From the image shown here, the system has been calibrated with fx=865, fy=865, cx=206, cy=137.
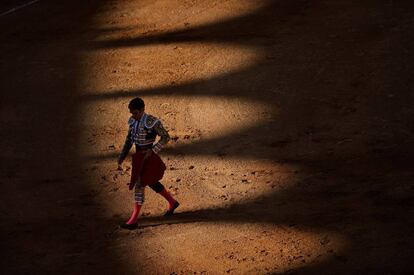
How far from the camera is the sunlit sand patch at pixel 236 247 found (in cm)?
1118

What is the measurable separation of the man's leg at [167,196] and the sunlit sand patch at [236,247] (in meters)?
0.42

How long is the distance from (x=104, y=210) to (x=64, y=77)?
5.76 meters

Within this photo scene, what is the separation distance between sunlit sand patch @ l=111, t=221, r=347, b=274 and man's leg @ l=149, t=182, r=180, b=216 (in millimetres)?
421

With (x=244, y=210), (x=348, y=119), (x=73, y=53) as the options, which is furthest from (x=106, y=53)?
(x=244, y=210)

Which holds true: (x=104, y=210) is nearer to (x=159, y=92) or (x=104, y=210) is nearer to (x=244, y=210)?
(x=244, y=210)

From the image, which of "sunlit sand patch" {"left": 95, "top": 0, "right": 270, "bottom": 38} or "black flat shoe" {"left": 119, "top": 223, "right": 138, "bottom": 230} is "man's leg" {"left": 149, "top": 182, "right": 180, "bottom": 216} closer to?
"black flat shoe" {"left": 119, "top": 223, "right": 138, "bottom": 230}

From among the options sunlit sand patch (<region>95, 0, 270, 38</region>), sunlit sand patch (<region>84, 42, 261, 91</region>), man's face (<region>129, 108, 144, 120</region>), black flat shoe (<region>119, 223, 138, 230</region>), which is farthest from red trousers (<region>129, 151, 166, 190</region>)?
sunlit sand patch (<region>95, 0, 270, 38</region>)

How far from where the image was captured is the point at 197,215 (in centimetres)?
1280

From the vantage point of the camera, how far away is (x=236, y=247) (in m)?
11.7

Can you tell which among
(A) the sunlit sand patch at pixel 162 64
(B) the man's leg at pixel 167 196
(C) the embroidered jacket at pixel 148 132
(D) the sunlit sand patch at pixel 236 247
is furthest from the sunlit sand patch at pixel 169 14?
(D) the sunlit sand patch at pixel 236 247

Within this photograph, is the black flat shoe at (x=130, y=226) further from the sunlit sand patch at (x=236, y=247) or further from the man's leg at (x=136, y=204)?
the sunlit sand patch at (x=236, y=247)

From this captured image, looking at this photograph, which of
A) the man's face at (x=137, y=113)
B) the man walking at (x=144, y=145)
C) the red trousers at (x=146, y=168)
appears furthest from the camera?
the red trousers at (x=146, y=168)

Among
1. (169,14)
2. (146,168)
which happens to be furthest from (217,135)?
(169,14)

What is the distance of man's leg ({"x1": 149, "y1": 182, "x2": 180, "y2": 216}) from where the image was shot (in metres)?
12.5
